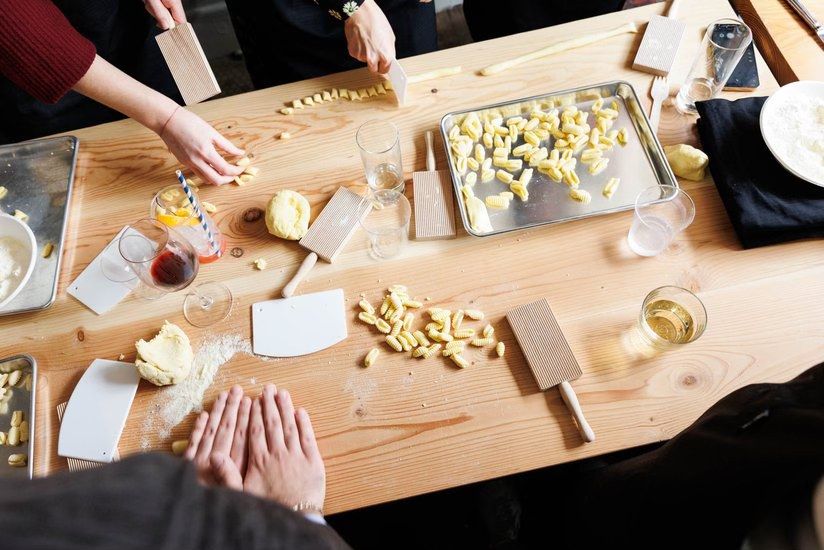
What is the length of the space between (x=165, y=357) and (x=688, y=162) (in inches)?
52.0

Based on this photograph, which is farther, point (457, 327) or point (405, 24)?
point (405, 24)

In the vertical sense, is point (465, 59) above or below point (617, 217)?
above

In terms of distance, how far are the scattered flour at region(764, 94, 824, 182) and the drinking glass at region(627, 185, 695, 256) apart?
10.6 inches

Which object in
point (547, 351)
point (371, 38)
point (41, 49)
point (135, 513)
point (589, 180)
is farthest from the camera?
point (371, 38)

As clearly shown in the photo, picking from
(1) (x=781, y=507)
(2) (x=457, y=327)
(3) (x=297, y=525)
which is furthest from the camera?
(2) (x=457, y=327)

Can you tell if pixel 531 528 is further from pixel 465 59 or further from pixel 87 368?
pixel 465 59

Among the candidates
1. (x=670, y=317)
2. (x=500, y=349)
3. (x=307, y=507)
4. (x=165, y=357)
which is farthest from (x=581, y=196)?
(x=165, y=357)

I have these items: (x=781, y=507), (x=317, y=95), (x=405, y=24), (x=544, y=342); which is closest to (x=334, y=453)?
(x=544, y=342)

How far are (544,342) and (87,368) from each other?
1.03 metres

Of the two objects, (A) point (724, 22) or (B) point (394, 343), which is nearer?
(B) point (394, 343)

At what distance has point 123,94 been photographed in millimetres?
1317

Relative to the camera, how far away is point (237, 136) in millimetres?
1423

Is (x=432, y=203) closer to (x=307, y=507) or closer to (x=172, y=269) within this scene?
(x=172, y=269)

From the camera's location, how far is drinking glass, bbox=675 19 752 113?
1315 mm
